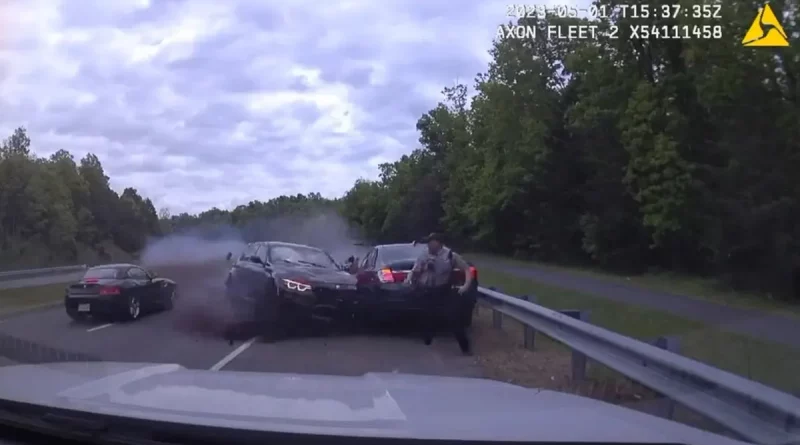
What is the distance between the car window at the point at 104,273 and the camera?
63.7 feet

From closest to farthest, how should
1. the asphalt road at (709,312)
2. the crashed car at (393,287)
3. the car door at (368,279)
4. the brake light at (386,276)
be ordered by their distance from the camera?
the crashed car at (393,287) < the asphalt road at (709,312) < the car door at (368,279) < the brake light at (386,276)

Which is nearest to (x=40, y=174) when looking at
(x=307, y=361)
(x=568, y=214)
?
(x=568, y=214)

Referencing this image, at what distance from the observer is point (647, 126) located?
35688 millimetres

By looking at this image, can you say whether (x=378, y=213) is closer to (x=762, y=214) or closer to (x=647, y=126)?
(x=647, y=126)

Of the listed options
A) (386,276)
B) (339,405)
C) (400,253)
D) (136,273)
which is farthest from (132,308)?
(339,405)

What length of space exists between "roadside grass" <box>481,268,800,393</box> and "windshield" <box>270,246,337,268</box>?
17.5 ft

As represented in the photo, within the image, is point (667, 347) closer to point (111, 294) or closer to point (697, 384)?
point (697, 384)

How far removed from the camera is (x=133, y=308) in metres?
19.4

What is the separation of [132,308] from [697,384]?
15.1 meters

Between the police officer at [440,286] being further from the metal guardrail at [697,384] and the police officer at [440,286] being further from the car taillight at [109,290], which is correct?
the car taillight at [109,290]

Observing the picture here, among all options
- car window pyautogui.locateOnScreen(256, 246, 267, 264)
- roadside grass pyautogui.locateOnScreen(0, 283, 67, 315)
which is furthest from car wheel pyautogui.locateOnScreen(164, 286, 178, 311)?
car window pyautogui.locateOnScreen(256, 246, 267, 264)

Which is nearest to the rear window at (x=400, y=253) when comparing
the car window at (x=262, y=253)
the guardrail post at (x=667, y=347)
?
the car window at (x=262, y=253)

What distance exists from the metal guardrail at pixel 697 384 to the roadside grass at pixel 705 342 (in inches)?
45.2

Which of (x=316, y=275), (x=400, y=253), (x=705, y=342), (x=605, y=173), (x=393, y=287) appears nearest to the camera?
(x=705, y=342)
